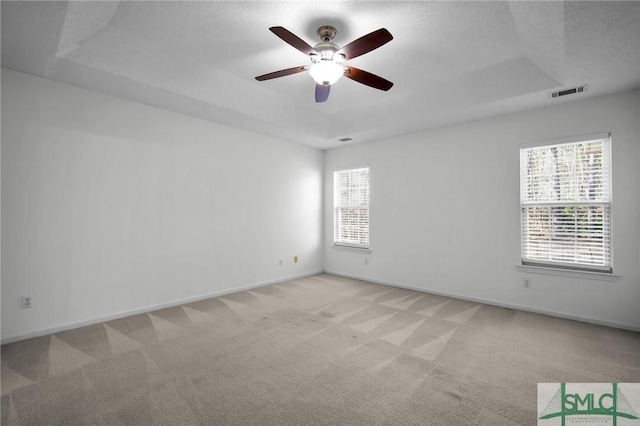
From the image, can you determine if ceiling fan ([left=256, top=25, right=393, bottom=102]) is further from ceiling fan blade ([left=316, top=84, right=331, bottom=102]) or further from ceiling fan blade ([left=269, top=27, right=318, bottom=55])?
ceiling fan blade ([left=316, top=84, right=331, bottom=102])

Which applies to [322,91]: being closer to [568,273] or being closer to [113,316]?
[113,316]

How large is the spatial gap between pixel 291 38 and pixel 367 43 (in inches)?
22.4

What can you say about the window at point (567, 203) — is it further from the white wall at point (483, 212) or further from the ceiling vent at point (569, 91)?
the ceiling vent at point (569, 91)

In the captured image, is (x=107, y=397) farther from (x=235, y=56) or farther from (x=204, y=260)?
(x=235, y=56)

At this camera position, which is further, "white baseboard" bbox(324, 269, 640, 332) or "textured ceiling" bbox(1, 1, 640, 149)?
"white baseboard" bbox(324, 269, 640, 332)

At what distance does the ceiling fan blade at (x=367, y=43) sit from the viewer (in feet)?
6.93

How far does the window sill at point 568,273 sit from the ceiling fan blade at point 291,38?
3.68 metres

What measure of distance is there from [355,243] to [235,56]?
12.7 feet

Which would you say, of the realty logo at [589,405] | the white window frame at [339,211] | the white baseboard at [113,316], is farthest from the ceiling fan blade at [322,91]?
the white baseboard at [113,316]

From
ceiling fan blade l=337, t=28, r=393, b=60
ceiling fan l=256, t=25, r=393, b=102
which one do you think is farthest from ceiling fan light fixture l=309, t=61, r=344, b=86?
ceiling fan blade l=337, t=28, r=393, b=60

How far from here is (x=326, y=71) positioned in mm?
2543

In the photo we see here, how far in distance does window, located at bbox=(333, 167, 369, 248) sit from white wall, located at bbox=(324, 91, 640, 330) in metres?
0.22

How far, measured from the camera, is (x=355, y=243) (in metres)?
5.88

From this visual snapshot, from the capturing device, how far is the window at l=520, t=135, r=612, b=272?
3445mm
